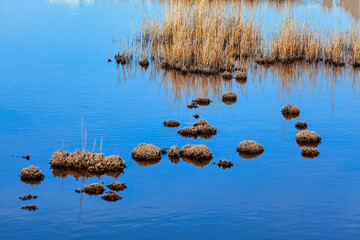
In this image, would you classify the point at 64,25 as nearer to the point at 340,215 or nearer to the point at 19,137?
the point at 19,137

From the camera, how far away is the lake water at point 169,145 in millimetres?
8875

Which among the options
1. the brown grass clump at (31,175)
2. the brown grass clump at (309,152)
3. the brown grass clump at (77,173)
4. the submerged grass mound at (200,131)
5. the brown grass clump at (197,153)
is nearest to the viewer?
the brown grass clump at (31,175)

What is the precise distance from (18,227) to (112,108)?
23.1ft

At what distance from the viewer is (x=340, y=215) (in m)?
9.30

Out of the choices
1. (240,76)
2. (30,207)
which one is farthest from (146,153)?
(240,76)

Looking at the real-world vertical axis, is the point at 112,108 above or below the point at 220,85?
below

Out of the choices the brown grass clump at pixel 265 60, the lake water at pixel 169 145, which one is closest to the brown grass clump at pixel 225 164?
the lake water at pixel 169 145

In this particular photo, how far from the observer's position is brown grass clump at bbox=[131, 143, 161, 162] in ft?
38.1

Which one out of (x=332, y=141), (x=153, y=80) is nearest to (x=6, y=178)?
(x=332, y=141)

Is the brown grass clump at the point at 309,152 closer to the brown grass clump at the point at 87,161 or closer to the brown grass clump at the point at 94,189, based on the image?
the brown grass clump at the point at 87,161

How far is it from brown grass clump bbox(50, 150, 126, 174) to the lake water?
33cm

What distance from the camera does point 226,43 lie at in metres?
20.8

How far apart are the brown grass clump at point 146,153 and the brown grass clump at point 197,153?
530mm

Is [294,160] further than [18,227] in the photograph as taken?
Yes
